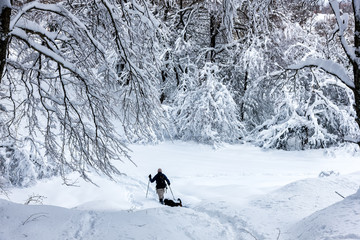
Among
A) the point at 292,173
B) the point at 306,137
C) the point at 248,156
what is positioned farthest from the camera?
the point at 306,137

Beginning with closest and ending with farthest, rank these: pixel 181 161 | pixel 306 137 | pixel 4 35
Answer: pixel 4 35 → pixel 181 161 → pixel 306 137

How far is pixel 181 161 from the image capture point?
13688 millimetres

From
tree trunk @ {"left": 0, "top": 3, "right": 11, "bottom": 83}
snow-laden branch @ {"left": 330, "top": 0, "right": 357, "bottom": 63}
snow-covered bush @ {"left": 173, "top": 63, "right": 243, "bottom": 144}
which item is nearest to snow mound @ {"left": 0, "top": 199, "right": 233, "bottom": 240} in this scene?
tree trunk @ {"left": 0, "top": 3, "right": 11, "bottom": 83}

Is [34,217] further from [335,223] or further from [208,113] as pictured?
[208,113]

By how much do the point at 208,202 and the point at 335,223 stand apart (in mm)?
4256

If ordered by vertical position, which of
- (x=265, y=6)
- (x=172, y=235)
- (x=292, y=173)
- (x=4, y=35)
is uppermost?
(x=265, y=6)

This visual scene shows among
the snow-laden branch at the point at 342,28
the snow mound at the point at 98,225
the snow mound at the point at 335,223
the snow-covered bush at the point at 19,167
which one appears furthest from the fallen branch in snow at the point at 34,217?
the snow-laden branch at the point at 342,28

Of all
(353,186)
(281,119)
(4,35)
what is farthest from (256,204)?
(281,119)

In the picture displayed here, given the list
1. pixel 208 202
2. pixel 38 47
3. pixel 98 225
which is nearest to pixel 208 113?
pixel 208 202

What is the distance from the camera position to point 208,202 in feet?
27.8

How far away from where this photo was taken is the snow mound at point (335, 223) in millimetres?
4285

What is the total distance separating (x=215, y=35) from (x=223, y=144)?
22.9 ft

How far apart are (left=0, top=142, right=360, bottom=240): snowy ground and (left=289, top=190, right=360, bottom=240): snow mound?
13 mm

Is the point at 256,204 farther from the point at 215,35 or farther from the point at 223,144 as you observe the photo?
the point at 215,35
